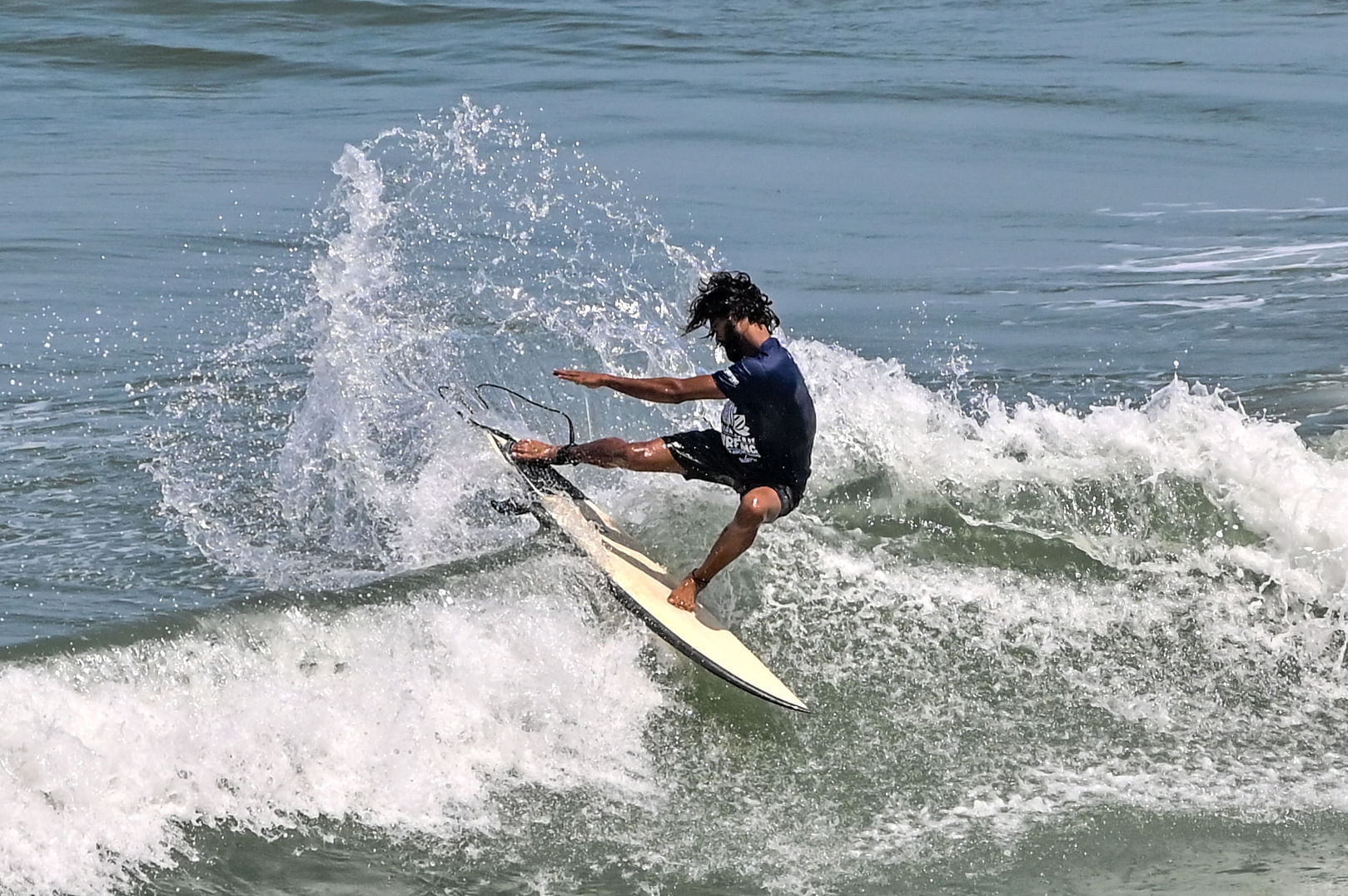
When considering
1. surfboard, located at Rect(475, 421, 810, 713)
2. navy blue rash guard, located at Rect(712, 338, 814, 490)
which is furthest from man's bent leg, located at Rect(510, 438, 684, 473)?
navy blue rash guard, located at Rect(712, 338, 814, 490)

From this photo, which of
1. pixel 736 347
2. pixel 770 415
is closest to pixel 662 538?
pixel 770 415

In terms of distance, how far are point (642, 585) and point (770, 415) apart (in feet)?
3.88

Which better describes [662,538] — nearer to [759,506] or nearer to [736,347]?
[759,506]

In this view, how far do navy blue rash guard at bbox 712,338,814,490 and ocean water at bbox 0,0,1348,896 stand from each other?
3.66 feet

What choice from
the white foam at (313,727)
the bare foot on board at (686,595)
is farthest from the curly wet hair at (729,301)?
the white foam at (313,727)

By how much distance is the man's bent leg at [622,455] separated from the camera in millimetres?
8664

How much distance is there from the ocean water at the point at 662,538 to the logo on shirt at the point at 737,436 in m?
1.08

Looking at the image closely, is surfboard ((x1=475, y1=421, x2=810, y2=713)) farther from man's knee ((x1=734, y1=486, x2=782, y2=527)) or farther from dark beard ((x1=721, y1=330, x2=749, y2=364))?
dark beard ((x1=721, y1=330, x2=749, y2=364))

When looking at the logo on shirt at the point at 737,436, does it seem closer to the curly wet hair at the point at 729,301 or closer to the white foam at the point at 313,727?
the curly wet hair at the point at 729,301

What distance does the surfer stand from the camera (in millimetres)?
8180

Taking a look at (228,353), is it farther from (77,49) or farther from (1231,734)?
(77,49)

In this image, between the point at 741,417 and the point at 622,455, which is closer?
the point at 741,417

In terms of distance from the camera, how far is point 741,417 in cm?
838

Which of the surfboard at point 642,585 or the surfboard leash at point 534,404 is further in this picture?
the surfboard leash at point 534,404
